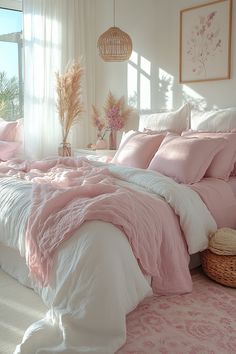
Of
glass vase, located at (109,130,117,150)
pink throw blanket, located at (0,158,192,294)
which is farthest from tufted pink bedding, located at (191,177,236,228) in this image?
glass vase, located at (109,130,117,150)

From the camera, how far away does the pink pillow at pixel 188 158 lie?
2912mm

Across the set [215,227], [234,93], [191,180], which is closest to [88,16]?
Answer: [234,93]

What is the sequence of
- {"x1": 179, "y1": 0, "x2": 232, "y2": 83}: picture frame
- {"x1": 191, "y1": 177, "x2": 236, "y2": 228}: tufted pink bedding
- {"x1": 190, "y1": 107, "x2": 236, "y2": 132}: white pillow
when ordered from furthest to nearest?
{"x1": 179, "y1": 0, "x2": 232, "y2": 83}: picture frame → {"x1": 190, "y1": 107, "x2": 236, "y2": 132}: white pillow → {"x1": 191, "y1": 177, "x2": 236, "y2": 228}: tufted pink bedding

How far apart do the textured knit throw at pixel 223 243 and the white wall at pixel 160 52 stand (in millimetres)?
1560

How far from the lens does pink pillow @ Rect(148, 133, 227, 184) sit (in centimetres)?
291

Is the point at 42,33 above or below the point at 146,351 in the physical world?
above

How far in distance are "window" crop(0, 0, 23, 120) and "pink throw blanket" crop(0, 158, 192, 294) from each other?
281 cm

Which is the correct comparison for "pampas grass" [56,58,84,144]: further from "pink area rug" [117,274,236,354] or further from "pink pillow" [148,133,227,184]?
"pink area rug" [117,274,236,354]

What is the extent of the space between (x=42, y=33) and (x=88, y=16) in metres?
0.69

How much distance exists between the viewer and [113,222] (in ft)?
6.93

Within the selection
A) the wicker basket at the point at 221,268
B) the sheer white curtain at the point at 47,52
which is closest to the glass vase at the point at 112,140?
the sheer white curtain at the point at 47,52

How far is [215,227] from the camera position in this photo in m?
2.70

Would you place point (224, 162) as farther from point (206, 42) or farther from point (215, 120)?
point (206, 42)

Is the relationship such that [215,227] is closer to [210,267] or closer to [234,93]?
[210,267]
